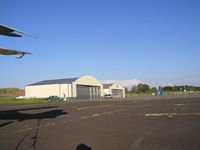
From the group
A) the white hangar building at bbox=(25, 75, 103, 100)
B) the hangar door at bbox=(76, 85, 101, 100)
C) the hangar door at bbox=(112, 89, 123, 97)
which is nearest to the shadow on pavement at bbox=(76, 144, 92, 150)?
the white hangar building at bbox=(25, 75, 103, 100)

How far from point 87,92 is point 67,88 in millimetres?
10048

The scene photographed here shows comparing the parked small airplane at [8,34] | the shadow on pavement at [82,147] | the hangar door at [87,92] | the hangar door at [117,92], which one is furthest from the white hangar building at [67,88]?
the shadow on pavement at [82,147]

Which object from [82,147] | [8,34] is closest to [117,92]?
[8,34]

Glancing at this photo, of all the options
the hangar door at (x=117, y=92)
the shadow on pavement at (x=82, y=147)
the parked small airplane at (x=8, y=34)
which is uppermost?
the parked small airplane at (x=8, y=34)

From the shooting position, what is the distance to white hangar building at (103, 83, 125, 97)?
83312 millimetres

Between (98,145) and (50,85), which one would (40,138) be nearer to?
(98,145)

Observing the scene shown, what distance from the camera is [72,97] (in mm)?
58469

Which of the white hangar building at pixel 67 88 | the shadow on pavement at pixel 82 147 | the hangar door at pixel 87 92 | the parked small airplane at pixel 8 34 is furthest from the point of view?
the hangar door at pixel 87 92

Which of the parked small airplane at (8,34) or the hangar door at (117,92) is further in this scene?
the hangar door at (117,92)

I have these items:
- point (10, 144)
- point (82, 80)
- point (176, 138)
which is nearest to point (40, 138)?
point (10, 144)

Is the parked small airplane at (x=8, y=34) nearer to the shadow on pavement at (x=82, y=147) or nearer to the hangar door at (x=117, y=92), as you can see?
the shadow on pavement at (x=82, y=147)

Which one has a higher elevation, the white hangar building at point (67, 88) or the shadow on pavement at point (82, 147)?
the white hangar building at point (67, 88)

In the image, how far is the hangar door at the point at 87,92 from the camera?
62397mm

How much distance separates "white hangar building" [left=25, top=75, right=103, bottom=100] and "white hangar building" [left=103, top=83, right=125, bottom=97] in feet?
45.1
